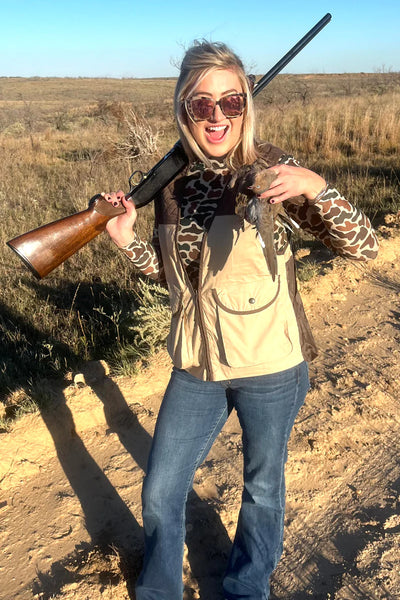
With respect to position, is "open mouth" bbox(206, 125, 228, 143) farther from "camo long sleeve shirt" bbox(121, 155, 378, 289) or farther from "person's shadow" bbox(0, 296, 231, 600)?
"person's shadow" bbox(0, 296, 231, 600)

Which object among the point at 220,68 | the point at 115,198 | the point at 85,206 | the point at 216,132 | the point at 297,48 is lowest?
the point at 85,206

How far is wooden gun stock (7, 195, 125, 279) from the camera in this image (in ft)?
7.47

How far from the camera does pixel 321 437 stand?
121 inches

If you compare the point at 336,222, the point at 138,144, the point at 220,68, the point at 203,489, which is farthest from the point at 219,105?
the point at 138,144

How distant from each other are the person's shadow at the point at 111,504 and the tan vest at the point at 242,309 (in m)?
1.12

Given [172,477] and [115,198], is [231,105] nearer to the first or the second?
[115,198]

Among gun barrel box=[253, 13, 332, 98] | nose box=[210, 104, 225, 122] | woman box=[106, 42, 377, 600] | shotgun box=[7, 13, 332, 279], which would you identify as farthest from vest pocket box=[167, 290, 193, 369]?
gun barrel box=[253, 13, 332, 98]

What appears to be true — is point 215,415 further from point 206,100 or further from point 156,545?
point 206,100

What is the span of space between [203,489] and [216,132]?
1.94 metres

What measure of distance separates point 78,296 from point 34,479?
3.10 m

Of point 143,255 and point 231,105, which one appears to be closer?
point 231,105

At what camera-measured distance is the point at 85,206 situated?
8.58m

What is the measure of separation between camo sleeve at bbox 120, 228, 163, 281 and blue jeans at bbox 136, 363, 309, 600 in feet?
1.84

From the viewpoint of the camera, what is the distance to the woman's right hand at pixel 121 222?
7.44 feet
